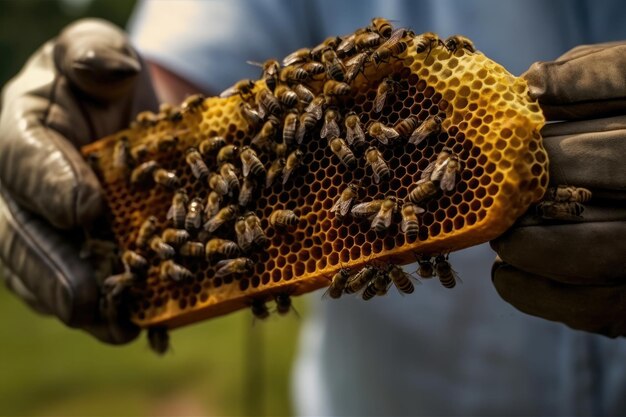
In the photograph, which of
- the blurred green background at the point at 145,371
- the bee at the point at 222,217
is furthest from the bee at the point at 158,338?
the blurred green background at the point at 145,371

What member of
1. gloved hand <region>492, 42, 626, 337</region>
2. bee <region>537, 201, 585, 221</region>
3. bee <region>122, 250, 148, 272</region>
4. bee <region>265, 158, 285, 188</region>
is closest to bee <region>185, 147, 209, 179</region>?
bee <region>265, 158, 285, 188</region>

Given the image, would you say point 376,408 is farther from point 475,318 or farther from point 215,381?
point 215,381

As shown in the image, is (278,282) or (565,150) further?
(278,282)

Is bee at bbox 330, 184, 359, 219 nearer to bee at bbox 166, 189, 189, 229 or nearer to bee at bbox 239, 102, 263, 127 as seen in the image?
bee at bbox 239, 102, 263, 127

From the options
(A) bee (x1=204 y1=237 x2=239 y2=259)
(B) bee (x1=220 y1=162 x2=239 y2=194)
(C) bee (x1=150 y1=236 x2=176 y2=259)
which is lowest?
(C) bee (x1=150 y1=236 x2=176 y2=259)

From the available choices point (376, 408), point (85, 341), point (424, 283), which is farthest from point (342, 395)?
point (85, 341)
